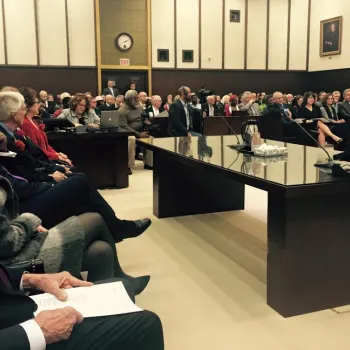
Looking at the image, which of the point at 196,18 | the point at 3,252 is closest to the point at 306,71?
the point at 196,18

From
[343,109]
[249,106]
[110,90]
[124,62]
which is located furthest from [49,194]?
[124,62]

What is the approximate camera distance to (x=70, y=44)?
1254cm

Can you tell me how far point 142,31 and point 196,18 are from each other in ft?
5.42

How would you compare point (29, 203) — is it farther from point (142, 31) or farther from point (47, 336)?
point (142, 31)

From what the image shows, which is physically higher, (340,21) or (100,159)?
(340,21)

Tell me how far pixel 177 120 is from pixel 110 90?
6070mm

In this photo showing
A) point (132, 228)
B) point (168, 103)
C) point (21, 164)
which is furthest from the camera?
point (168, 103)

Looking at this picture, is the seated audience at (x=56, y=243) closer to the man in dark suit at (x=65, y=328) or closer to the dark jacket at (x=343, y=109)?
the man in dark suit at (x=65, y=328)

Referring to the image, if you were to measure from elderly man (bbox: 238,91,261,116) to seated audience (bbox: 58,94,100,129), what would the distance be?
4.40 metres

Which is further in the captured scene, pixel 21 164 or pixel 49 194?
pixel 21 164

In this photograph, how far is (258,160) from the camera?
126 inches

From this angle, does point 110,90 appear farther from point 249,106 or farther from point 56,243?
point 56,243

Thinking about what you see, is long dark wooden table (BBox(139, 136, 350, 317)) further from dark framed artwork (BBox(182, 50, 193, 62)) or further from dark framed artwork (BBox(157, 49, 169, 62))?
dark framed artwork (BBox(182, 50, 193, 62))

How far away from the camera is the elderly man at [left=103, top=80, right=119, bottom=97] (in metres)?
12.6
